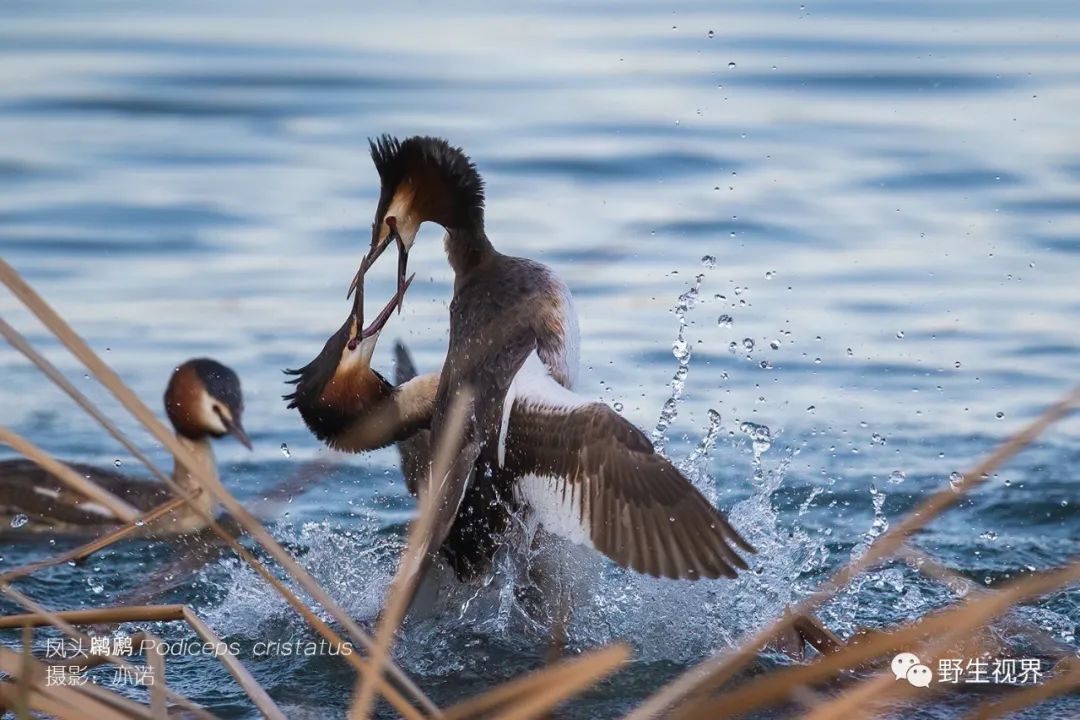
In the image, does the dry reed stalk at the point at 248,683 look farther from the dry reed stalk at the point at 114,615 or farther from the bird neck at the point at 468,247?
the bird neck at the point at 468,247

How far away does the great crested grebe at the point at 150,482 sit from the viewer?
597 centimetres

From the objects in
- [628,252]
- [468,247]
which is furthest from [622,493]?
[628,252]

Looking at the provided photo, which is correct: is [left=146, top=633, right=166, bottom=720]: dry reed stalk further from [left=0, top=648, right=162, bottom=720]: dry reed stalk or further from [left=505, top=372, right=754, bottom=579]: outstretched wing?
[left=505, top=372, right=754, bottom=579]: outstretched wing

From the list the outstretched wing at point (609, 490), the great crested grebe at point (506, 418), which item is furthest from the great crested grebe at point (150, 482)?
the outstretched wing at point (609, 490)

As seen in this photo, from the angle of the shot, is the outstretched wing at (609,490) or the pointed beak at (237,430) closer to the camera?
the outstretched wing at (609,490)

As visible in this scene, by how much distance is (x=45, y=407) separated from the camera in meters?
7.14

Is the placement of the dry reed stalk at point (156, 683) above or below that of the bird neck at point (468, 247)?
below

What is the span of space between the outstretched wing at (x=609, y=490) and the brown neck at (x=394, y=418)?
1.79 ft

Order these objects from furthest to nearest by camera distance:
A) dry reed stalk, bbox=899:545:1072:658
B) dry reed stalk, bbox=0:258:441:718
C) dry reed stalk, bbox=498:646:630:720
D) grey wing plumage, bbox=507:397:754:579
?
grey wing plumage, bbox=507:397:754:579 < dry reed stalk, bbox=899:545:1072:658 < dry reed stalk, bbox=0:258:441:718 < dry reed stalk, bbox=498:646:630:720

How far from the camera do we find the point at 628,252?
27.0 feet

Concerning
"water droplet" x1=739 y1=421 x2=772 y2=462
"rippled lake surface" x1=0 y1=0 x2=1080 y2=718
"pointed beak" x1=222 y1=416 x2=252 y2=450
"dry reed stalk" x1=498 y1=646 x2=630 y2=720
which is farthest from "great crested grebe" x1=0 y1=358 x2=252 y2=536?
"dry reed stalk" x1=498 y1=646 x2=630 y2=720

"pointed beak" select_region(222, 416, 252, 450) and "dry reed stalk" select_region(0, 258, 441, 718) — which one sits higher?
"dry reed stalk" select_region(0, 258, 441, 718)

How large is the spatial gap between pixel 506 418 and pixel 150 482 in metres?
2.18

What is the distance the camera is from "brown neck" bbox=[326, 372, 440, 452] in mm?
5000
